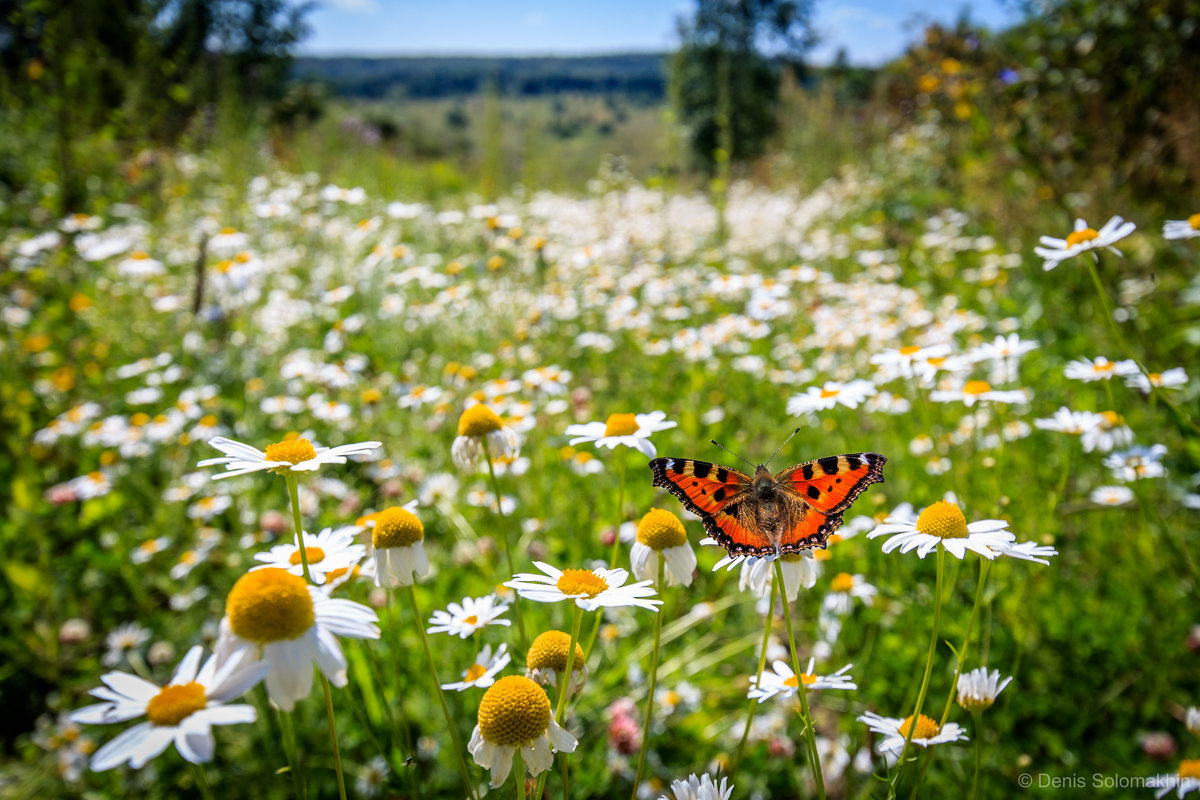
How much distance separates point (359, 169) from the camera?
22.7ft

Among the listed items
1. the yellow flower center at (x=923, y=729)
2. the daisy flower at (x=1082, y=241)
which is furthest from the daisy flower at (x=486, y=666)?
the daisy flower at (x=1082, y=241)

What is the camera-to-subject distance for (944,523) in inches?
38.5

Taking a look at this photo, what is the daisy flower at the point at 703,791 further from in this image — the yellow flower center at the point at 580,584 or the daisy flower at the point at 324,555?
the daisy flower at the point at 324,555

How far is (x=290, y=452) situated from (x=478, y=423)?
431 millimetres

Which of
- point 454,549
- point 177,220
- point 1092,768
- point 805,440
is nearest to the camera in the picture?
point 1092,768

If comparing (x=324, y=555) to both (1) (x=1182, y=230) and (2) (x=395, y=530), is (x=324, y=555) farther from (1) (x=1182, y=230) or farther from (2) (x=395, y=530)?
(1) (x=1182, y=230)

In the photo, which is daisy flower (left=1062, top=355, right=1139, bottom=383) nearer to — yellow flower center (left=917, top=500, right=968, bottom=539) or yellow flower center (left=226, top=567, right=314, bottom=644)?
yellow flower center (left=917, top=500, right=968, bottom=539)

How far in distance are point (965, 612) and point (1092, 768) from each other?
448 mm

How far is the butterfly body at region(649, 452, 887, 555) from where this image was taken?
1.07 meters

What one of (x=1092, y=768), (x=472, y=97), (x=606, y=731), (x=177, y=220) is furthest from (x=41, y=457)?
(x=472, y=97)

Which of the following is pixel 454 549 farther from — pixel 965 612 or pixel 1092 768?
pixel 1092 768

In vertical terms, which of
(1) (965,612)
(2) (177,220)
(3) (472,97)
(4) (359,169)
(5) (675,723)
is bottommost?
(5) (675,723)

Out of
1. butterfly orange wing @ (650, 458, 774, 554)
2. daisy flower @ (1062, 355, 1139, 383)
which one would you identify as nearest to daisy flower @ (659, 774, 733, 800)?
butterfly orange wing @ (650, 458, 774, 554)

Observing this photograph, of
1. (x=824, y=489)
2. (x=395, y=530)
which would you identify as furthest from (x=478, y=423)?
(x=824, y=489)
